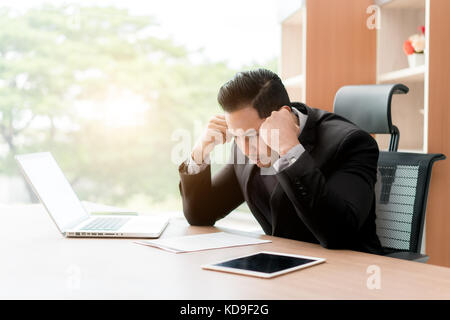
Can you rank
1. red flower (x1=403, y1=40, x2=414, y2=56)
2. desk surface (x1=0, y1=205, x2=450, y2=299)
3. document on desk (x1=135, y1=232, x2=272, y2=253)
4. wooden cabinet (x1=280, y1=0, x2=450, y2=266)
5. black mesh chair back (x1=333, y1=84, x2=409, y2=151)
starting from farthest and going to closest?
wooden cabinet (x1=280, y1=0, x2=450, y2=266) → red flower (x1=403, y1=40, x2=414, y2=56) → black mesh chair back (x1=333, y1=84, x2=409, y2=151) → document on desk (x1=135, y1=232, x2=272, y2=253) → desk surface (x1=0, y1=205, x2=450, y2=299)

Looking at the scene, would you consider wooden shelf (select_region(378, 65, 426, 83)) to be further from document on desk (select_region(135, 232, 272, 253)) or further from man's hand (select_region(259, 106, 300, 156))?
document on desk (select_region(135, 232, 272, 253))

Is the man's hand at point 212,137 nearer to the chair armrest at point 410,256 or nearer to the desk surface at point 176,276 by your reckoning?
the desk surface at point 176,276

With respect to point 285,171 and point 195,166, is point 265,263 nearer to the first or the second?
point 285,171

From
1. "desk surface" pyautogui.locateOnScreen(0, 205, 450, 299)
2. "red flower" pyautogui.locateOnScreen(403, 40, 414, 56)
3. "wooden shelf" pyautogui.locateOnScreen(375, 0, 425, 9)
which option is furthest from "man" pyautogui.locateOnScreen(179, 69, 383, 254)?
"wooden shelf" pyautogui.locateOnScreen(375, 0, 425, 9)

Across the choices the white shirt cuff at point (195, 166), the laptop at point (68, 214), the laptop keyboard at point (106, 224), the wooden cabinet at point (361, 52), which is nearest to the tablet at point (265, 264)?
the laptop at point (68, 214)

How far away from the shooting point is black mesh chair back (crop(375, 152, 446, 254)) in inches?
54.1

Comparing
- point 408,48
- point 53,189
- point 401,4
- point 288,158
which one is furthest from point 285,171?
point 401,4

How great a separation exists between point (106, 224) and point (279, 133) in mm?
585

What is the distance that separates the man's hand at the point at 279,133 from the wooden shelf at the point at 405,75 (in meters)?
1.15

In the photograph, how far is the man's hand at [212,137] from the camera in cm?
149

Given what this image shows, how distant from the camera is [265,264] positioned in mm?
926

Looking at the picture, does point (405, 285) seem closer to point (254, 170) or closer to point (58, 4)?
point (254, 170)

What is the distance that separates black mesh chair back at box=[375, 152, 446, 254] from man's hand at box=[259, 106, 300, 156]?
0.38 meters

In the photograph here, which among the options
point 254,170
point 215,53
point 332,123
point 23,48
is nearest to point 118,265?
point 254,170
